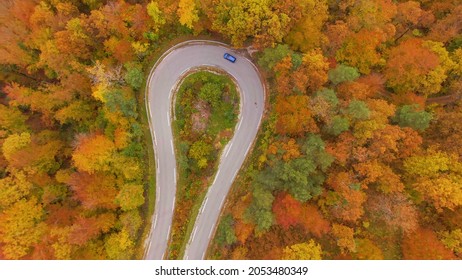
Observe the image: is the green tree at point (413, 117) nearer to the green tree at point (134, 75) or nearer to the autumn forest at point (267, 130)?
the autumn forest at point (267, 130)

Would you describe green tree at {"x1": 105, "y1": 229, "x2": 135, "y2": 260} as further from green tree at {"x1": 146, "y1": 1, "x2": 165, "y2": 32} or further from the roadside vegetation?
green tree at {"x1": 146, "y1": 1, "x2": 165, "y2": 32}

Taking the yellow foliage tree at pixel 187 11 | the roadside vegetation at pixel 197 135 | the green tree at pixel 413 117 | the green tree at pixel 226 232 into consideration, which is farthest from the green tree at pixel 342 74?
the green tree at pixel 226 232

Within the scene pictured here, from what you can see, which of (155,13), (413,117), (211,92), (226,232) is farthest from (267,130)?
(155,13)

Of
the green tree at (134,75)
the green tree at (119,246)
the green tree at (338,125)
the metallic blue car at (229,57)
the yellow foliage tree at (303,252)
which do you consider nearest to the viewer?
the yellow foliage tree at (303,252)

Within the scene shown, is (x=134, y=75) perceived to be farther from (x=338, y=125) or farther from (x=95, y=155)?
(x=338, y=125)

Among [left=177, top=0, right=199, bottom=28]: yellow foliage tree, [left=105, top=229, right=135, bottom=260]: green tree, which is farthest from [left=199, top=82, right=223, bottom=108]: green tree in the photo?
[left=105, top=229, right=135, bottom=260]: green tree

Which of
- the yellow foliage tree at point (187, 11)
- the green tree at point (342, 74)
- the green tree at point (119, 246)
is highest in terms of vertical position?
the yellow foliage tree at point (187, 11)
